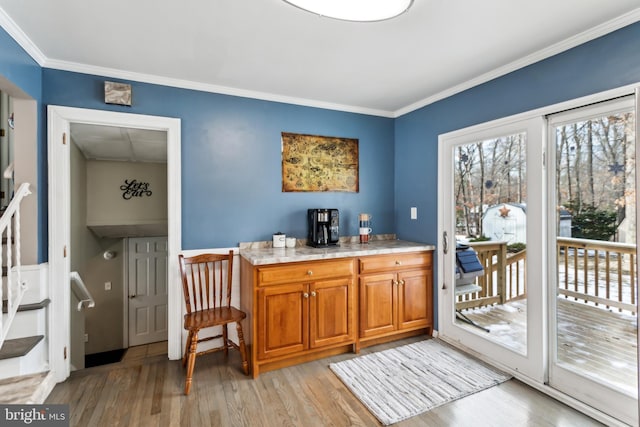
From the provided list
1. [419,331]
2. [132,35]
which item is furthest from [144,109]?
[419,331]

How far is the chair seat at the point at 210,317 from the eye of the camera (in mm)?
2346

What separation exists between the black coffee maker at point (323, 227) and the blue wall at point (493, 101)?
0.95 meters

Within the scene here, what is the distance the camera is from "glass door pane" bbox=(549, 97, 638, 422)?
1.89 metres

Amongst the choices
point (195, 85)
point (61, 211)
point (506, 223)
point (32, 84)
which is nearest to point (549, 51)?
point (506, 223)

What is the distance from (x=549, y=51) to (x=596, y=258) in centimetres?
148

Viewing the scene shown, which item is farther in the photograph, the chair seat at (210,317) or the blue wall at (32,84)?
the chair seat at (210,317)

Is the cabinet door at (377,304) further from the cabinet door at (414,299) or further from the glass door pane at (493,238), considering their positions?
the glass door pane at (493,238)

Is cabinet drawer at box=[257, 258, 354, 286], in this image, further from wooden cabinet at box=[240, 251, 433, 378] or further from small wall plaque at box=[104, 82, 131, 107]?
small wall plaque at box=[104, 82, 131, 107]

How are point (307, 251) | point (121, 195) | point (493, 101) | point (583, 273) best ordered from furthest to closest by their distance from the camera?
point (121, 195) → point (307, 251) → point (493, 101) → point (583, 273)

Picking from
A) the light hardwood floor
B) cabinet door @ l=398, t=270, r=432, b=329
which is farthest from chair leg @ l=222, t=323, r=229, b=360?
cabinet door @ l=398, t=270, r=432, b=329

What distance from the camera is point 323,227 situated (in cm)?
309

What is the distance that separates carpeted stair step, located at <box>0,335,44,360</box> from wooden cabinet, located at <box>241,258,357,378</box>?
145cm

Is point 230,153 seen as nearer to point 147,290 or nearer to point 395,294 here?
point 395,294

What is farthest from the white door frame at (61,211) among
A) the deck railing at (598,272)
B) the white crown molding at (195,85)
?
the deck railing at (598,272)
